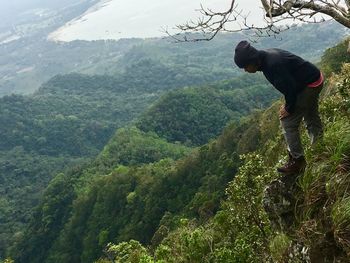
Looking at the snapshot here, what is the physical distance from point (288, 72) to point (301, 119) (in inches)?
20.2

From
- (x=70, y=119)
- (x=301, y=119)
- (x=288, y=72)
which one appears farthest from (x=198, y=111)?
(x=288, y=72)

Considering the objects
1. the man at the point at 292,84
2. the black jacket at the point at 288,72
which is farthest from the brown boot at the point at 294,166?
the black jacket at the point at 288,72

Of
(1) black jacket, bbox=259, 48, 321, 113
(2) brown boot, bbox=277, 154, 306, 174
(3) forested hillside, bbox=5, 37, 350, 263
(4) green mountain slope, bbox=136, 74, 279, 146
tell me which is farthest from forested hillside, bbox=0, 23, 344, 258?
(1) black jacket, bbox=259, 48, 321, 113

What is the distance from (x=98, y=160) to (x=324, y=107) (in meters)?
58.1

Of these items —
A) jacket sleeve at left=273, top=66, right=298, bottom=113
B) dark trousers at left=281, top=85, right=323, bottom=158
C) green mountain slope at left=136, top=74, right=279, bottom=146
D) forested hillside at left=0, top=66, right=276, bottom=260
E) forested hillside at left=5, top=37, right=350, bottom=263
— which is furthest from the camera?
forested hillside at left=0, top=66, right=276, bottom=260

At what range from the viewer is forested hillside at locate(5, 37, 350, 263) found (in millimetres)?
4164

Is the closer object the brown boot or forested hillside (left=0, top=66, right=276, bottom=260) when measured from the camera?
the brown boot

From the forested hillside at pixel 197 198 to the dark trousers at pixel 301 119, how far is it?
13cm

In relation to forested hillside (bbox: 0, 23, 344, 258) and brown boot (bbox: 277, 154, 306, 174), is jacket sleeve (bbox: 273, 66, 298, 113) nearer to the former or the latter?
brown boot (bbox: 277, 154, 306, 174)

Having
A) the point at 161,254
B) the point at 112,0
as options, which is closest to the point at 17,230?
the point at 161,254

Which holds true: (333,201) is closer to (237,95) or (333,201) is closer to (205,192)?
(205,192)

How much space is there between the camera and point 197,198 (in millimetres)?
33188

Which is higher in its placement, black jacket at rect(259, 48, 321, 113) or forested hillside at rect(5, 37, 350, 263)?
black jacket at rect(259, 48, 321, 113)

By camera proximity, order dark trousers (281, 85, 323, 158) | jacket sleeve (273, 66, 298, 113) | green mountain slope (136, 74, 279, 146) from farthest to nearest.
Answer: green mountain slope (136, 74, 279, 146), dark trousers (281, 85, 323, 158), jacket sleeve (273, 66, 298, 113)
